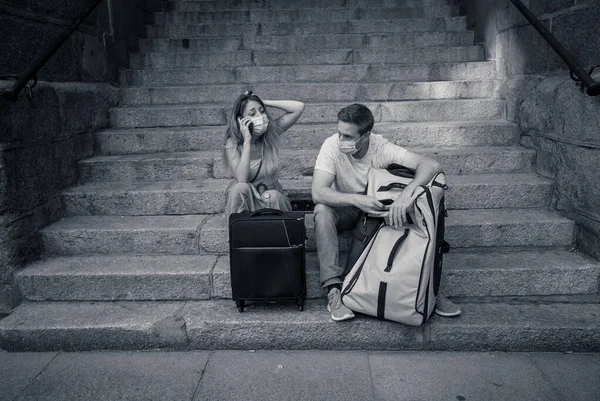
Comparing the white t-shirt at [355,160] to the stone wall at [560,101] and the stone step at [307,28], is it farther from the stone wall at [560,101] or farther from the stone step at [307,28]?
the stone step at [307,28]

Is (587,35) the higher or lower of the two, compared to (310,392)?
higher

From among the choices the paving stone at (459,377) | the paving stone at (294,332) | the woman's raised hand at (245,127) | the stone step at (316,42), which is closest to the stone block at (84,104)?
the stone step at (316,42)

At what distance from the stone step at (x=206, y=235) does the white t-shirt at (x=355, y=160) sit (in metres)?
0.46

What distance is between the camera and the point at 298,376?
2.75 m

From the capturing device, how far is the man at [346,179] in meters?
2.97

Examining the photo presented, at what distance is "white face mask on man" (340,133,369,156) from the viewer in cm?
304

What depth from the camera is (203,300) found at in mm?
3332

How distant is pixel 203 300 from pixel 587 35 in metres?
3.11

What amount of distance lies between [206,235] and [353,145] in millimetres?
1260

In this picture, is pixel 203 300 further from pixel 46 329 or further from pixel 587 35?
pixel 587 35

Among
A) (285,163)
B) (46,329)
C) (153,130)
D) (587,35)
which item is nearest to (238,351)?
(46,329)

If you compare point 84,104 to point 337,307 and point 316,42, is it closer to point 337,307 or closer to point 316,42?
point 316,42

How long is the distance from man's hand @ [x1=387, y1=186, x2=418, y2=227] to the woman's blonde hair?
0.98 metres

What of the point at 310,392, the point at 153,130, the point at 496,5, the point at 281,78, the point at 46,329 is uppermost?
the point at 496,5
